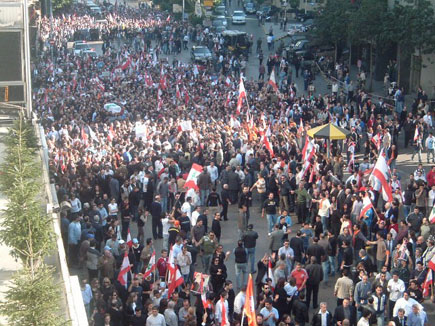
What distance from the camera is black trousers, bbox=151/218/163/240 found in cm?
2265

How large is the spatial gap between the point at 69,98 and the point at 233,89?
719 centimetres

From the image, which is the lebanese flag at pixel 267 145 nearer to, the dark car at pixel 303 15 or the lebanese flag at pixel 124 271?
the lebanese flag at pixel 124 271

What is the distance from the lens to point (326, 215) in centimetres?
2117

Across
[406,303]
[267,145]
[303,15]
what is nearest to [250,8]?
[303,15]

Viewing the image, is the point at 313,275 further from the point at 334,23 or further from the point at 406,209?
the point at 334,23

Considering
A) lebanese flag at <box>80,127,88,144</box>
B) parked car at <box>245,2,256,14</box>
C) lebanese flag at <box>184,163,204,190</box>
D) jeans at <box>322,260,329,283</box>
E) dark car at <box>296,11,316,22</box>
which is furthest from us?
parked car at <box>245,2,256,14</box>

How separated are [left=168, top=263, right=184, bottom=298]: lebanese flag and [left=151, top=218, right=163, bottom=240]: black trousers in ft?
17.1

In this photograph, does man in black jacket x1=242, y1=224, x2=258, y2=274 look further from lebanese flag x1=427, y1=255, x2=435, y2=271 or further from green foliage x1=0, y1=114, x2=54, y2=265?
green foliage x1=0, y1=114, x2=54, y2=265

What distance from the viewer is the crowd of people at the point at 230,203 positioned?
54.5 ft

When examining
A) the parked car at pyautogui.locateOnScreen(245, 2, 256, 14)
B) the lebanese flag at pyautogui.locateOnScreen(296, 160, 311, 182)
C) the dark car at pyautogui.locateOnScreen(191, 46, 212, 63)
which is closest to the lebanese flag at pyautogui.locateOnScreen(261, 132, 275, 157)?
the lebanese flag at pyautogui.locateOnScreen(296, 160, 311, 182)

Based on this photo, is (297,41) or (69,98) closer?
(69,98)

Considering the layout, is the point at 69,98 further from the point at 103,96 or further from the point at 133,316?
the point at 133,316

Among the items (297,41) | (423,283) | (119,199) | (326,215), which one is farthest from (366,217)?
(297,41)

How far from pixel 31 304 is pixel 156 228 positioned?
12.8 meters
